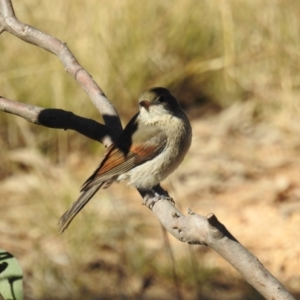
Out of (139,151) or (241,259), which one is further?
(139,151)

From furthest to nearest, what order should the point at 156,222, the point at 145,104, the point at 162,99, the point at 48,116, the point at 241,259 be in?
1. the point at 156,222
2. the point at 162,99
3. the point at 145,104
4. the point at 48,116
5. the point at 241,259

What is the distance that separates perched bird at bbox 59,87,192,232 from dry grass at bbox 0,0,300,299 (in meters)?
1.38

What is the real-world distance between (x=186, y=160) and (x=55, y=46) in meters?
4.57

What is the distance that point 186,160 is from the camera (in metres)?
7.46

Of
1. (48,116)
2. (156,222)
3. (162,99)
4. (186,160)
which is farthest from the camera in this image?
(186,160)

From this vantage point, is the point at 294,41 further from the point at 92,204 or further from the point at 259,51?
the point at 92,204

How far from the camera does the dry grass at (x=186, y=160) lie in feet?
19.7

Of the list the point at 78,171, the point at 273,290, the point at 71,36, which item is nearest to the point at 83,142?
the point at 78,171

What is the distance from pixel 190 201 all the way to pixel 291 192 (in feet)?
2.94

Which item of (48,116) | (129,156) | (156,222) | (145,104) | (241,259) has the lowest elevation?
(241,259)

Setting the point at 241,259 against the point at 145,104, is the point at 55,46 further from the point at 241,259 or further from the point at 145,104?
the point at 145,104

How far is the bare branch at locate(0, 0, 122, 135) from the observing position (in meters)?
2.95

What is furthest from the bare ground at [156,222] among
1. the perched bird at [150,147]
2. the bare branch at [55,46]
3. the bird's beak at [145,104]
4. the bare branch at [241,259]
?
the bare branch at [241,259]

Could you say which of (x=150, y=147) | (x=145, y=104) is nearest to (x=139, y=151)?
(x=150, y=147)
